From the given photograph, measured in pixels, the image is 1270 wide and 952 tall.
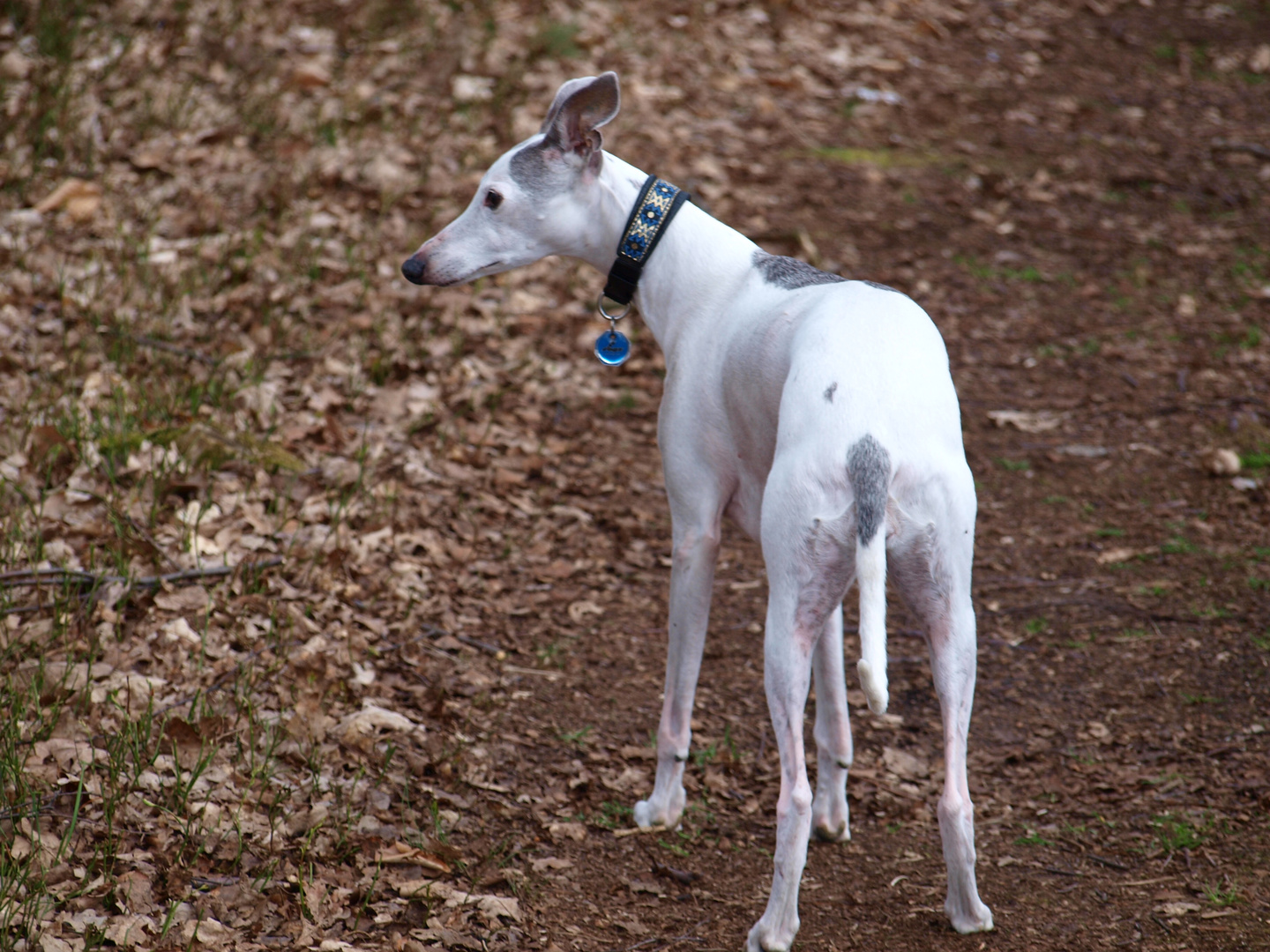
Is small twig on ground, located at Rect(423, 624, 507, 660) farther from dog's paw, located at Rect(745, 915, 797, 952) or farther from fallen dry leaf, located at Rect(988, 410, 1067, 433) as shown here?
fallen dry leaf, located at Rect(988, 410, 1067, 433)

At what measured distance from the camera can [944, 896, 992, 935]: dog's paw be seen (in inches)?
120

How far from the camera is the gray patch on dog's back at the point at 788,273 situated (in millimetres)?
3518

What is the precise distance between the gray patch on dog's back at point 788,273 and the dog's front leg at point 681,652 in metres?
0.79

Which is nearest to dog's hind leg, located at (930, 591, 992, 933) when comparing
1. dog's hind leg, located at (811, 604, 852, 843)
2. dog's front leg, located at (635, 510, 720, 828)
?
dog's hind leg, located at (811, 604, 852, 843)

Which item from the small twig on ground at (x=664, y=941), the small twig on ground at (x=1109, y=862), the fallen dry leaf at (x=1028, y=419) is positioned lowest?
the fallen dry leaf at (x=1028, y=419)

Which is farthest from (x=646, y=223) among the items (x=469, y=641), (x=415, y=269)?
(x=469, y=641)

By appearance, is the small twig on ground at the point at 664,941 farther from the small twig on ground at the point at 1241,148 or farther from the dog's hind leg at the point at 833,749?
the small twig on ground at the point at 1241,148

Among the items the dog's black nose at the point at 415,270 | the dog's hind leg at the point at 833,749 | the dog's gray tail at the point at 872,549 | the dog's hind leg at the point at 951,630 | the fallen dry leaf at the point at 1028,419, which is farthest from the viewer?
the fallen dry leaf at the point at 1028,419

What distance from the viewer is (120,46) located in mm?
8102

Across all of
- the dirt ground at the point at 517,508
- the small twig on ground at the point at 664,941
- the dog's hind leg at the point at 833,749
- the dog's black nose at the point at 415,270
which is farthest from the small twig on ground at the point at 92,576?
the dog's hind leg at the point at 833,749

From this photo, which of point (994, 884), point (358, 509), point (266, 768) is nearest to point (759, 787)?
point (994, 884)

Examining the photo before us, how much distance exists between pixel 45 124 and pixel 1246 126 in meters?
9.33

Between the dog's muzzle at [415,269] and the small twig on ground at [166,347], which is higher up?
the dog's muzzle at [415,269]

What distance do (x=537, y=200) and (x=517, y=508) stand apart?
1.93 meters
